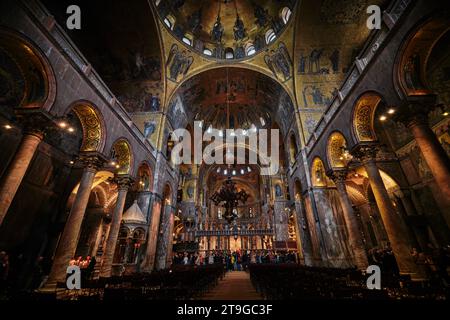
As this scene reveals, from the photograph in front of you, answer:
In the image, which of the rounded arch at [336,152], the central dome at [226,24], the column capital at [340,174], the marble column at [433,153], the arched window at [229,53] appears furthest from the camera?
the arched window at [229,53]

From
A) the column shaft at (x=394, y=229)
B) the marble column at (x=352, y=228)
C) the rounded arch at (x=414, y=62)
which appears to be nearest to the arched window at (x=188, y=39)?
the marble column at (x=352, y=228)

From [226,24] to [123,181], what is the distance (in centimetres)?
1736

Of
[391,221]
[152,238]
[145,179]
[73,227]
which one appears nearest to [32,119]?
[73,227]

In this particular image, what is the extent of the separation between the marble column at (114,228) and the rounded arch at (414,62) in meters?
11.9

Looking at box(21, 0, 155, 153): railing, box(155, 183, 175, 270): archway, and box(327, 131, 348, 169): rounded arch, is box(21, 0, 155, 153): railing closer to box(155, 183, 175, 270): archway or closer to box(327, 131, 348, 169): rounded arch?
box(155, 183, 175, 270): archway

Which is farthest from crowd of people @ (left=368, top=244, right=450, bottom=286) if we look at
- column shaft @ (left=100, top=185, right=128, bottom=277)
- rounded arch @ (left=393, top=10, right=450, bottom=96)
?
column shaft @ (left=100, top=185, right=128, bottom=277)

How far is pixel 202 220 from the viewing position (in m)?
29.3

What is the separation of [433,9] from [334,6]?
34.1ft

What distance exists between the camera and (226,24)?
754 inches

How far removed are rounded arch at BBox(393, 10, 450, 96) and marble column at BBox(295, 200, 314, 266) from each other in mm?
11562

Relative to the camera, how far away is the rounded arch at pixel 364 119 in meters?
7.93

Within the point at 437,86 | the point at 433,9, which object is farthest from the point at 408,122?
the point at 437,86

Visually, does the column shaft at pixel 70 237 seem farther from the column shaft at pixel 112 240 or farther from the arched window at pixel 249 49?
the arched window at pixel 249 49

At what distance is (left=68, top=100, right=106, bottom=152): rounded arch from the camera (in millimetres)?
8375
